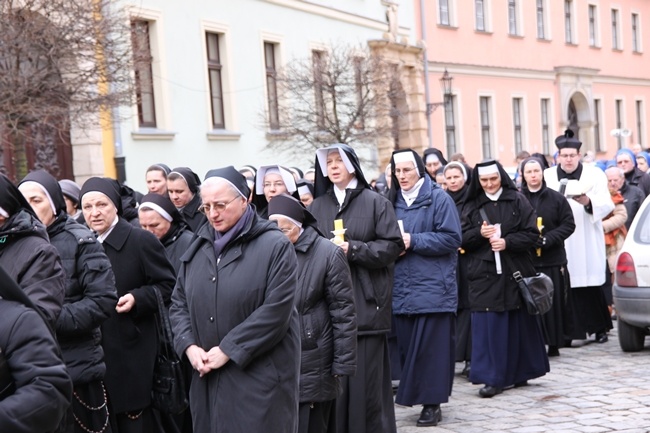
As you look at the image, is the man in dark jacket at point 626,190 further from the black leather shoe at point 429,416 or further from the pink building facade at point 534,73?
the pink building facade at point 534,73

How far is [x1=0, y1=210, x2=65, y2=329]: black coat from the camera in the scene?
5148 millimetres

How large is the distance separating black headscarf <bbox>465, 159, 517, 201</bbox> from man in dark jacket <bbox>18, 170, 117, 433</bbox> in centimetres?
451

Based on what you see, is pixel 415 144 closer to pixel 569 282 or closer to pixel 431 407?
pixel 569 282

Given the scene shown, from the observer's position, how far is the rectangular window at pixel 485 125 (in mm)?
38562

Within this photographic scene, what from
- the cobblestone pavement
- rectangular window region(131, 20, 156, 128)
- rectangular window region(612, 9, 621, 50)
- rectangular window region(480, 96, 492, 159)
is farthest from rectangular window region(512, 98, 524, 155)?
the cobblestone pavement

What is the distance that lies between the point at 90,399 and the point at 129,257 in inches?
40.4

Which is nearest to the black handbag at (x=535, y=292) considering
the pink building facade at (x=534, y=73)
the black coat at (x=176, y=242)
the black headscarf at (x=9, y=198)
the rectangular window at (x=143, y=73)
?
the black coat at (x=176, y=242)

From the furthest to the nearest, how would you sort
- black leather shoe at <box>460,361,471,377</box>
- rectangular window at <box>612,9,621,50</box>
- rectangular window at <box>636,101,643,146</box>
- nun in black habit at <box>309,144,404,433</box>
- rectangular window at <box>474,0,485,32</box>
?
rectangular window at <box>636,101,643,146</box>, rectangular window at <box>612,9,621,50</box>, rectangular window at <box>474,0,485,32</box>, black leather shoe at <box>460,361,471,377</box>, nun in black habit at <box>309,144,404,433</box>

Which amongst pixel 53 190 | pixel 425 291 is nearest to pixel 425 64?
pixel 425 291

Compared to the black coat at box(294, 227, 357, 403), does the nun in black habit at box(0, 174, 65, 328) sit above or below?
above

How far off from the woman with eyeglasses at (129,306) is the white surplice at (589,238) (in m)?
6.57

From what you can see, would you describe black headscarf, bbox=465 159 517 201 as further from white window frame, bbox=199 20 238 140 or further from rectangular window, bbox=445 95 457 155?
rectangular window, bbox=445 95 457 155

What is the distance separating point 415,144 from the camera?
34.6 m

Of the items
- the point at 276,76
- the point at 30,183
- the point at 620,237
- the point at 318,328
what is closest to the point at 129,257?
the point at 30,183
